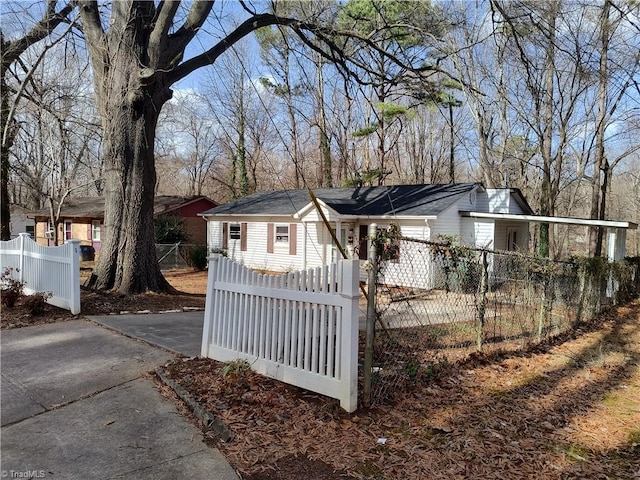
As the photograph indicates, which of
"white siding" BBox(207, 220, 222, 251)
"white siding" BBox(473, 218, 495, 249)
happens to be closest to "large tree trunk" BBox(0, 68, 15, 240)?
"white siding" BBox(207, 220, 222, 251)

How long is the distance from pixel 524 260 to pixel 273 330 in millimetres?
4777

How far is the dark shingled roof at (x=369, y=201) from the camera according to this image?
1630 centimetres

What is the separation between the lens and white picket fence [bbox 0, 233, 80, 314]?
677 cm

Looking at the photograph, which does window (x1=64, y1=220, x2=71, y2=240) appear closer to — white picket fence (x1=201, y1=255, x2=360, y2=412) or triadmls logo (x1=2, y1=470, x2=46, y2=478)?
white picket fence (x1=201, y1=255, x2=360, y2=412)

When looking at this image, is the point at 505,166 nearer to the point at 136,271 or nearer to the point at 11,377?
the point at 136,271

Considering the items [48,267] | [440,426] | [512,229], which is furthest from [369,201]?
[440,426]

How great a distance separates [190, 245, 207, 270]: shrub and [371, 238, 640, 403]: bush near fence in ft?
48.7

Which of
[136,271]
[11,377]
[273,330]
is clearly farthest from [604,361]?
[136,271]

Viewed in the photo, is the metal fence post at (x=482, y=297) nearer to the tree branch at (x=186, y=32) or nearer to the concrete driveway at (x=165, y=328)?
the concrete driveway at (x=165, y=328)

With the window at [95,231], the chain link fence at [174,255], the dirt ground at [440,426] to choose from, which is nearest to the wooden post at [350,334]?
the dirt ground at [440,426]

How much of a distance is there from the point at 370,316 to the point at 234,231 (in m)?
18.5

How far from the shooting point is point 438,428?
133 inches

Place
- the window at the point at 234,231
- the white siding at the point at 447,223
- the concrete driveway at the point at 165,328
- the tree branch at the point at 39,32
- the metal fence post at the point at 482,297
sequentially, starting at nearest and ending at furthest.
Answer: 1. the concrete driveway at the point at 165,328
2. the metal fence post at the point at 482,297
3. the tree branch at the point at 39,32
4. the white siding at the point at 447,223
5. the window at the point at 234,231

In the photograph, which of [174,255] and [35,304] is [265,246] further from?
[35,304]
